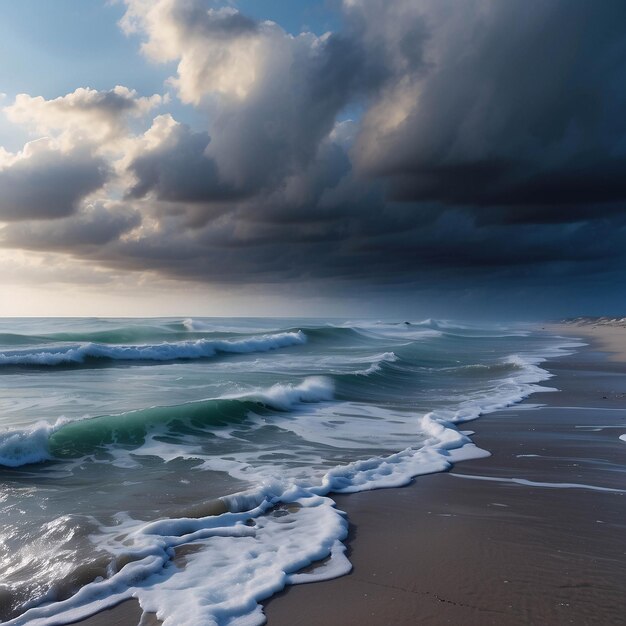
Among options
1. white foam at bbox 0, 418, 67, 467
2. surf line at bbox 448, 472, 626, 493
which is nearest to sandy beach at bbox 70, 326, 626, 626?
surf line at bbox 448, 472, 626, 493

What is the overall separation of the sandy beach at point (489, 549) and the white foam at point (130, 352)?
19.9 metres

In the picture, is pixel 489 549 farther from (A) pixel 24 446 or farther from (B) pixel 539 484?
(A) pixel 24 446

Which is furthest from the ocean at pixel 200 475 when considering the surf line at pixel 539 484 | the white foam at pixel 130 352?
the white foam at pixel 130 352

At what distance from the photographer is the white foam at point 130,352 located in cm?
2233

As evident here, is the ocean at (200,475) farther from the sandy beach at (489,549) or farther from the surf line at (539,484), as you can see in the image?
the surf line at (539,484)

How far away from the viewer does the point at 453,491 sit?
5762 millimetres

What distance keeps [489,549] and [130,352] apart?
2366 cm

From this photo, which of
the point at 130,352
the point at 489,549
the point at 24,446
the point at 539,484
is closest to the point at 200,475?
the point at 24,446

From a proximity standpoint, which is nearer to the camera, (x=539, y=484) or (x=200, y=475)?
(x=539, y=484)

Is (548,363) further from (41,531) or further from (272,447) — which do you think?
(41,531)

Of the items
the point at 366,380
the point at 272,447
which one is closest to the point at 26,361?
the point at 366,380

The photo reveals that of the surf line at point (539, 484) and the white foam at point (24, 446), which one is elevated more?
the white foam at point (24, 446)

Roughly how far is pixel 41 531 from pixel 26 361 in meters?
19.4

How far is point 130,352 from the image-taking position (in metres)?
25.7
